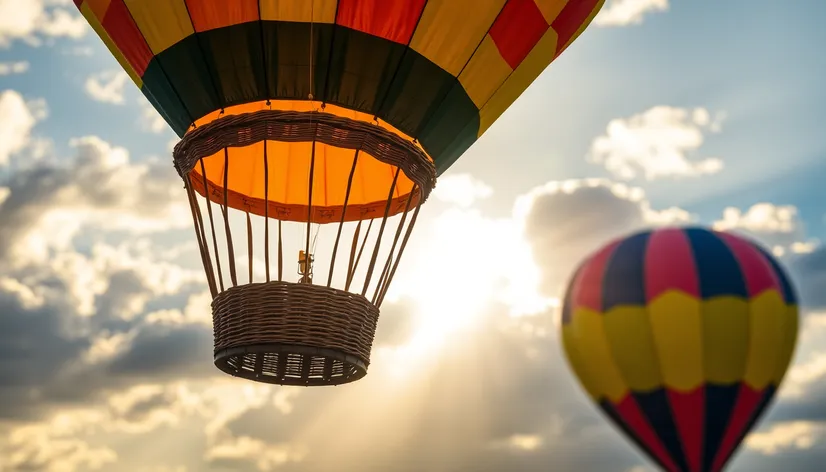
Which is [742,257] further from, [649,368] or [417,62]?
[417,62]

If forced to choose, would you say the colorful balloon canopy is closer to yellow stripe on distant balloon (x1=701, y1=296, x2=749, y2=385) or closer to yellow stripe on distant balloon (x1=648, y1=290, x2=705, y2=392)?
yellow stripe on distant balloon (x1=648, y1=290, x2=705, y2=392)

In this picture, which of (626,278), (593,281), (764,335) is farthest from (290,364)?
(764,335)

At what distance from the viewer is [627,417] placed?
10.5 meters

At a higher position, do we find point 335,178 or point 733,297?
point 335,178

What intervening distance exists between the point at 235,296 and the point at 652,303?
4.12 meters

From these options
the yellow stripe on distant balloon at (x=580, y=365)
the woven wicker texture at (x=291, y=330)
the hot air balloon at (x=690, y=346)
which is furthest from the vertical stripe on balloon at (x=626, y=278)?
the woven wicker texture at (x=291, y=330)

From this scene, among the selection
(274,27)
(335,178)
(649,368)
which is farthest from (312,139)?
(649,368)

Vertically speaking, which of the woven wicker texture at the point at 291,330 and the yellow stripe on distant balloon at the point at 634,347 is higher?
the yellow stripe on distant balloon at the point at 634,347

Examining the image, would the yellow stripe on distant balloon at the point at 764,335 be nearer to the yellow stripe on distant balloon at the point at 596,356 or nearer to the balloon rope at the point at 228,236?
the yellow stripe on distant balloon at the point at 596,356

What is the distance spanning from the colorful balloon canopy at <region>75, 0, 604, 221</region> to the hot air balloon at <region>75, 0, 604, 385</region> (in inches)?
0.5

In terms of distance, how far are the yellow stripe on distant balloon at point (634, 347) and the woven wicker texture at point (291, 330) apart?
2581 mm

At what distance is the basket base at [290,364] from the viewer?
8766 millimetres

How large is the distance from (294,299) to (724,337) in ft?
14.2

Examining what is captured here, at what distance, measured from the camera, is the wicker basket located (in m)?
8.79
